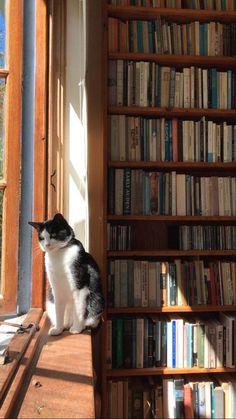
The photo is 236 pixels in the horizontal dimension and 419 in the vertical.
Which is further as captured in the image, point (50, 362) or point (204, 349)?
point (204, 349)

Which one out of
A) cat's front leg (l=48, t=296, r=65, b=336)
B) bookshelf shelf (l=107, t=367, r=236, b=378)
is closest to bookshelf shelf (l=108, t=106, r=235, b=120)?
cat's front leg (l=48, t=296, r=65, b=336)

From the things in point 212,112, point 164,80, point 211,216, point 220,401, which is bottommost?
point 220,401

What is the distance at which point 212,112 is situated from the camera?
166cm

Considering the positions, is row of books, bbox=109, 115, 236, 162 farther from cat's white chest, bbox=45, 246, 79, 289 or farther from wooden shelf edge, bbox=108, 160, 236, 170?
cat's white chest, bbox=45, 246, 79, 289

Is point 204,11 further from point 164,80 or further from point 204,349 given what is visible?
point 204,349

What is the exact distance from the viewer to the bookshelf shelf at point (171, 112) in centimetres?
163

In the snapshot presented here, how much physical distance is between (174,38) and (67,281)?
1.21 metres

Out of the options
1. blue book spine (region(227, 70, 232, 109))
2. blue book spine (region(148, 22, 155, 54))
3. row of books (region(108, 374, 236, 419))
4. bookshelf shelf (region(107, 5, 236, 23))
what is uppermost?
bookshelf shelf (region(107, 5, 236, 23))

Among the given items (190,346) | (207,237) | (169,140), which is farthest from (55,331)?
(169,140)

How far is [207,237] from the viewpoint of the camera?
1.68 meters

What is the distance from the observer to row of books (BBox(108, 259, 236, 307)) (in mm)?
1618

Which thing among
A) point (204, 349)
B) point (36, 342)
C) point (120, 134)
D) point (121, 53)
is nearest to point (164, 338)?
point (204, 349)

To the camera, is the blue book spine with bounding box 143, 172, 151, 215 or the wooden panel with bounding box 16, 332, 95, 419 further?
the blue book spine with bounding box 143, 172, 151, 215

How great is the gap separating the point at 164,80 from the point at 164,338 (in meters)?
1.18
